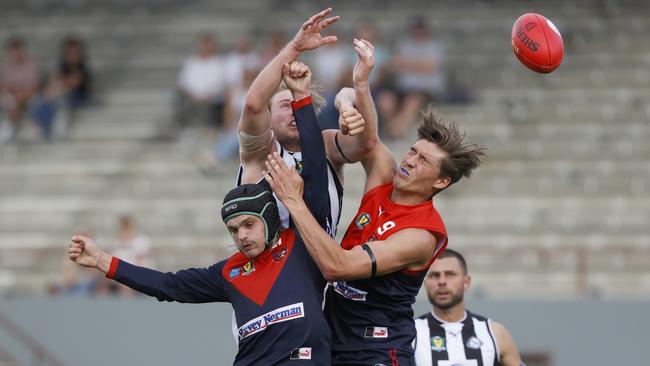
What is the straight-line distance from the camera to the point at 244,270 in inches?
234

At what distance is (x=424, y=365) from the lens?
7324 mm

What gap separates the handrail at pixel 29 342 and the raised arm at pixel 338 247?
21.7 feet

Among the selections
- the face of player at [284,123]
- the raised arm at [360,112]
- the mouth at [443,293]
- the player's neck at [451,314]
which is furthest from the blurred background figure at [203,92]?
the raised arm at [360,112]

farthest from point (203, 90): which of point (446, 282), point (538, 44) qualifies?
point (538, 44)

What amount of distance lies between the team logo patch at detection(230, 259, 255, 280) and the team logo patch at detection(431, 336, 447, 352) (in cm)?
180

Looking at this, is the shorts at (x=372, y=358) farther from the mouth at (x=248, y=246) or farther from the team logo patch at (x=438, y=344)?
the team logo patch at (x=438, y=344)

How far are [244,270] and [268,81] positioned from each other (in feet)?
2.92

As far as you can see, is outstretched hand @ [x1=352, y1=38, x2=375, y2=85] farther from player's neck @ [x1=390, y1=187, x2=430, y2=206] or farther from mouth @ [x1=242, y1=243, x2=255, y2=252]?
mouth @ [x1=242, y1=243, x2=255, y2=252]

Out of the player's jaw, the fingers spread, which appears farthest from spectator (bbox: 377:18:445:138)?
the fingers spread

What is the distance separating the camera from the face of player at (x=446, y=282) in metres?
7.32

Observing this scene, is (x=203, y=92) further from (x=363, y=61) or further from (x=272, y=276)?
(x=272, y=276)

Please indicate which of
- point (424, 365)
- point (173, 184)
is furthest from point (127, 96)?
point (424, 365)

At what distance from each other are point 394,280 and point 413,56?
805cm

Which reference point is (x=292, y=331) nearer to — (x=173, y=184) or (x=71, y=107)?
(x=173, y=184)
